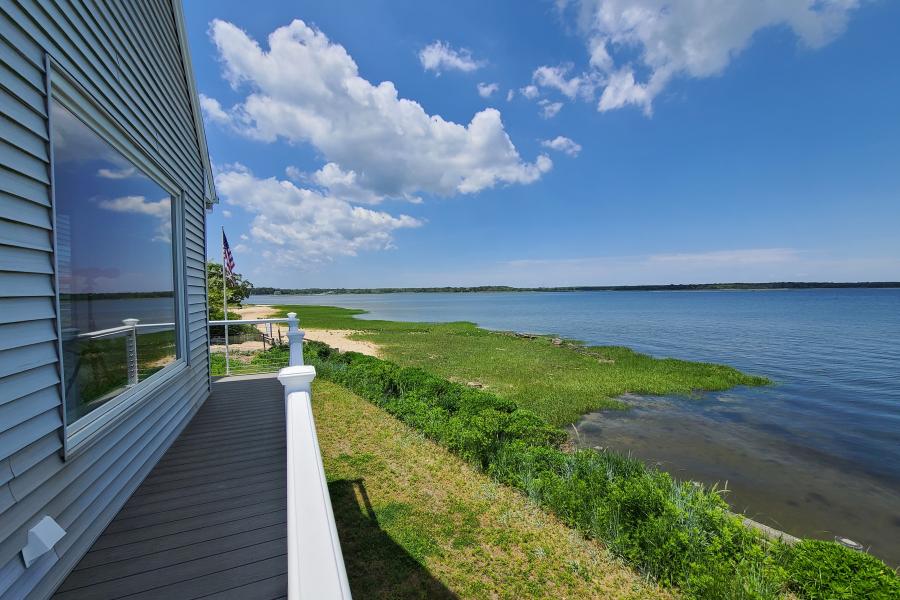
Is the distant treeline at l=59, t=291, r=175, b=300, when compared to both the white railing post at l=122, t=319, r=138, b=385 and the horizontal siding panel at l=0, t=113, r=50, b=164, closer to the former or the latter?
the white railing post at l=122, t=319, r=138, b=385

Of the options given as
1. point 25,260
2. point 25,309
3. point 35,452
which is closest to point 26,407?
point 35,452

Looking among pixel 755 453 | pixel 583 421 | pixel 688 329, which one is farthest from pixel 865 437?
pixel 688 329

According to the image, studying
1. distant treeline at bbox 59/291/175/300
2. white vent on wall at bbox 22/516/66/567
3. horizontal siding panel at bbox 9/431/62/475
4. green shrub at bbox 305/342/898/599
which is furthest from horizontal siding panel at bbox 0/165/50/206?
green shrub at bbox 305/342/898/599

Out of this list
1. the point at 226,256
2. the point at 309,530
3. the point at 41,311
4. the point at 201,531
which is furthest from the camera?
the point at 226,256

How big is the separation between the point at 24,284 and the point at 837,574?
6.39 metres

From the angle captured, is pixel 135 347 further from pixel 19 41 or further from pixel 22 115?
pixel 19 41

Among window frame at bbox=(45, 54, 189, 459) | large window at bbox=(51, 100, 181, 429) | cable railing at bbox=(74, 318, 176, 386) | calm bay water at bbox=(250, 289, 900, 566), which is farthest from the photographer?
calm bay water at bbox=(250, 289, 900, 566)

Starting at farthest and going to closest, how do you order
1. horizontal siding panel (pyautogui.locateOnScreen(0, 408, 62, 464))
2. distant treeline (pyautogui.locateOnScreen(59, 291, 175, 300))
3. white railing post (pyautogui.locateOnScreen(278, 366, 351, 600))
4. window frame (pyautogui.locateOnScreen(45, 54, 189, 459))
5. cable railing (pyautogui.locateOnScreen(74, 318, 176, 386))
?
cable railing (pyautogui.locateOnScreen(74, 318, 176, 386)), distant treeline (pyautogui.locateOnScreen(59, 291, 175, 300)), window frame (pyautogui.locateOnScreen(45, 54, 189, 459)), horizontal siding panel (pyautogui.locateOnScreen(0, 408, 62, 464)), white railing post (pyautogui.locateOnScreen(278, 366, 351, 600))

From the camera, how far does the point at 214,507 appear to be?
3.21 m

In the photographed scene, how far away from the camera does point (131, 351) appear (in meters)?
3.55

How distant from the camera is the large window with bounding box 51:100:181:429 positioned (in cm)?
254

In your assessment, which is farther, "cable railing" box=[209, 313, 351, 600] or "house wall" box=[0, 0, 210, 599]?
"house wall" box=[0, 0, 210, 599]

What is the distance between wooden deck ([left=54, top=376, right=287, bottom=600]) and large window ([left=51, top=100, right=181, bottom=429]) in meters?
0.95

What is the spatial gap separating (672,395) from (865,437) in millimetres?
4125
